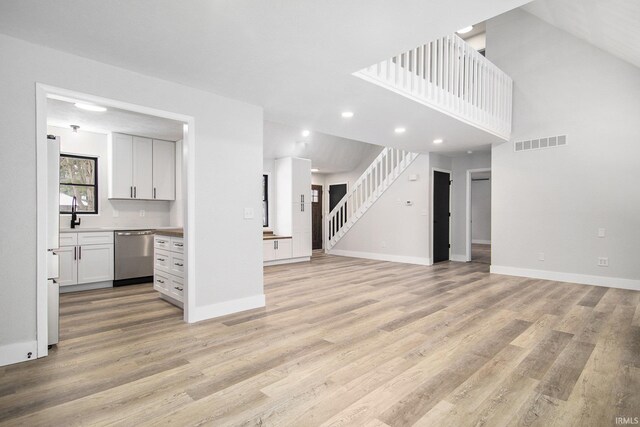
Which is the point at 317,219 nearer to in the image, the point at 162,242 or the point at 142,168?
the point at 142,168

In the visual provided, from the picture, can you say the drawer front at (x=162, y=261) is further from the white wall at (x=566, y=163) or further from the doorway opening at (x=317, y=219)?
the doorway opening at (x=317, y=219)

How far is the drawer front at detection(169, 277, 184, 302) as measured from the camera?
3.90m

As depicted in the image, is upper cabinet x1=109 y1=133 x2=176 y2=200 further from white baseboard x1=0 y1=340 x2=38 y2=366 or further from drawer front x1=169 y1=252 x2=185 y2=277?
white baseboard x1=0 y1=340 x2=38 y2=366

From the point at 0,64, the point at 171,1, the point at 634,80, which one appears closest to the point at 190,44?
the point at 171,1

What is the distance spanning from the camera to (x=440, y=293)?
478cm

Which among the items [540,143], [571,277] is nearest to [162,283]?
[571,277]

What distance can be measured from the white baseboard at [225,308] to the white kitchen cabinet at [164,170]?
3.08 meters

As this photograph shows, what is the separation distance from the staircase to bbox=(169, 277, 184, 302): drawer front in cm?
Answer: 556

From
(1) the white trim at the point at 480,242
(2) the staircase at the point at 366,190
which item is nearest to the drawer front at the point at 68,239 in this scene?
(2) the staircase at the point at 366,190

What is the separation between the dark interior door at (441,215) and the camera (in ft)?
25.1

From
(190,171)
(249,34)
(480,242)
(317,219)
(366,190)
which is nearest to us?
(249,34)

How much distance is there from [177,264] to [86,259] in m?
1.92

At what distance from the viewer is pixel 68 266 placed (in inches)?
187

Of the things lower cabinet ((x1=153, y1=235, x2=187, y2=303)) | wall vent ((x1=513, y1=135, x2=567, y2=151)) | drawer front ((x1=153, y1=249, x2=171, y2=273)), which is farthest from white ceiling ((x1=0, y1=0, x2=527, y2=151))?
wall vent ((x1=513, y1=135, x2=567, y2=151))
